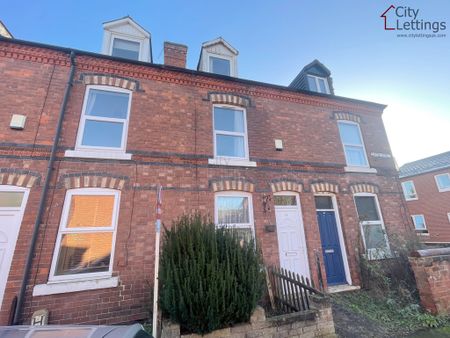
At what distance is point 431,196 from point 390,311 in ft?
61.0

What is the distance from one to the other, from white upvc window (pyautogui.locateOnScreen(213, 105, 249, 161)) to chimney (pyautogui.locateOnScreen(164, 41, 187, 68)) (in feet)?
6.88

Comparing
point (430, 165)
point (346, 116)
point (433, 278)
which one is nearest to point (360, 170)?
point (346, 116)

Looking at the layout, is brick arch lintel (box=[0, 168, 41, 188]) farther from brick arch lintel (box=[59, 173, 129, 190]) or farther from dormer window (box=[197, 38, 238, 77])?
dormer window (box=[197, 38, 238, 77])

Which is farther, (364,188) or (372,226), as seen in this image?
(364,188)

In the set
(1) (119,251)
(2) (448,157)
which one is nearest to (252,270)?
(1) (119,251)

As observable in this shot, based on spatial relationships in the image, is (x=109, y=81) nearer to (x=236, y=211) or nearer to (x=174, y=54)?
(x=174, y=54)

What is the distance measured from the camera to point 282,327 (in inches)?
144

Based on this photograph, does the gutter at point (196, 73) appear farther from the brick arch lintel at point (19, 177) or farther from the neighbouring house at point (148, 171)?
the brick arch lintel at point (19, 177)

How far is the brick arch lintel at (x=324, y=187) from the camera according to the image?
7312mm

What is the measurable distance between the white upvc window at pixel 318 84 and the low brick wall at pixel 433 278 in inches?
282

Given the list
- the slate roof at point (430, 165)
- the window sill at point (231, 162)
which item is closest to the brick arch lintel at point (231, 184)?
the window sill at point (231, 162)

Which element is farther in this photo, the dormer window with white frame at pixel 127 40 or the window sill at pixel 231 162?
the dormer window with white frame at pixel 127 40

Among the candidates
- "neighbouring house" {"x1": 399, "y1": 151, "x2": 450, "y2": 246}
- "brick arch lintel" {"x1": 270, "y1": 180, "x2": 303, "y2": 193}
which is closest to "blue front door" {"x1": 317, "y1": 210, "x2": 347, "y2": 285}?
"brick arch lintel" {"x1": 270, "y1": 180, "x2": 303, "y2": 193}

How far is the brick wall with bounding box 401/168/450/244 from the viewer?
55.8 ft
